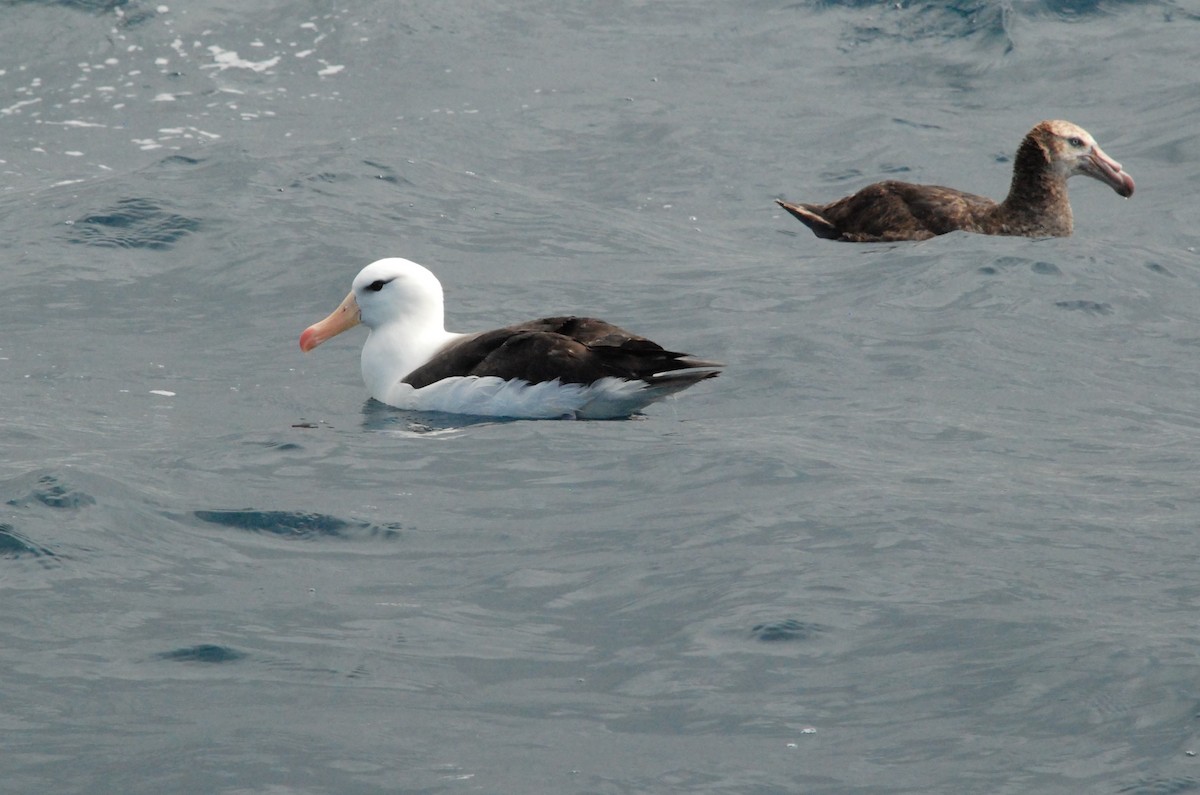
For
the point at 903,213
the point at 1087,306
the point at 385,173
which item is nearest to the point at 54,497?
the point at 1087,306

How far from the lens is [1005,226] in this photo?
48.9 ft

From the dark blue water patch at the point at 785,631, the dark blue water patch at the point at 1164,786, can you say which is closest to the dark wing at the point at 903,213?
the dark blue water patch at the point at 785,631

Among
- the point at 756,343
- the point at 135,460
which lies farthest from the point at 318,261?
the point at 135,460

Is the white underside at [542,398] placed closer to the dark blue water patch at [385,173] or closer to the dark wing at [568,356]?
the dark wing at [568,356]

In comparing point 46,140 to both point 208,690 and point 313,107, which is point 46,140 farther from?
point 208,690

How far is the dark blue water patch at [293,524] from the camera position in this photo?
8.34m

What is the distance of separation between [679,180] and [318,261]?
4329 mm

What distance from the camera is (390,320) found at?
11.7m

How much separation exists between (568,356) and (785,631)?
12.3 feet

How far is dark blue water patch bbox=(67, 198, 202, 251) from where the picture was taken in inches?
576

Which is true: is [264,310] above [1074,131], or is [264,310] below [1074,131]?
below

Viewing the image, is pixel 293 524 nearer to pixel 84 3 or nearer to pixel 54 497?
pixel 54 497

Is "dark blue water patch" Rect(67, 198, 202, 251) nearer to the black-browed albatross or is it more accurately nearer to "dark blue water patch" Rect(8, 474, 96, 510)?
the black-browed albatross

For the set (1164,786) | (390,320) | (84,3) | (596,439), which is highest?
(84,3)
